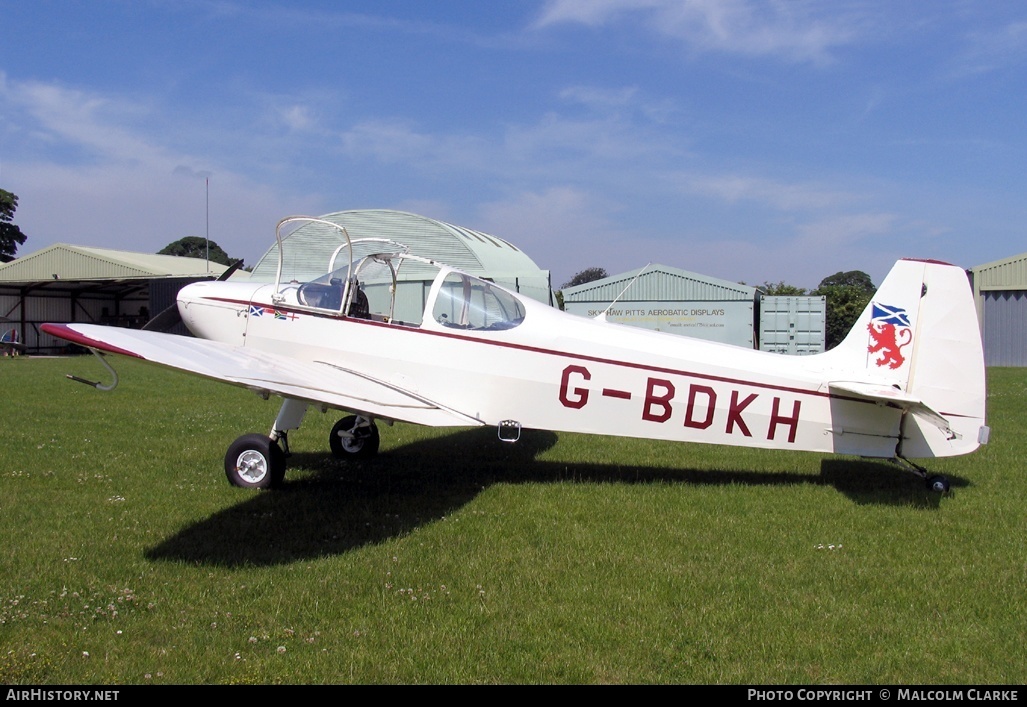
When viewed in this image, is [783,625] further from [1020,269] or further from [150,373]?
[1020,269]

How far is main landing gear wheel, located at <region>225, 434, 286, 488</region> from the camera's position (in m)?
7.03

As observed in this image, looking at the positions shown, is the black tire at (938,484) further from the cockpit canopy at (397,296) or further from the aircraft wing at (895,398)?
the cockpit canopy at (397,296)

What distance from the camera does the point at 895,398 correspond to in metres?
6.36

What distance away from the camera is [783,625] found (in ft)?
13.6

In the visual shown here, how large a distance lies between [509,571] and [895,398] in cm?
347

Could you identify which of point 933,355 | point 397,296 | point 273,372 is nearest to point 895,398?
point 933,355

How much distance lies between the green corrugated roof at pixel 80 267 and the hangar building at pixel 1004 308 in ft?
105

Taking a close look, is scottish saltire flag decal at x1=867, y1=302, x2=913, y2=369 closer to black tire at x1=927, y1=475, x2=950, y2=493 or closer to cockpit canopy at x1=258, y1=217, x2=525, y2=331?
black tire at x1=927, y1=475, x2=950, y2=493

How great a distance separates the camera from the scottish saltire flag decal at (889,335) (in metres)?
6.82

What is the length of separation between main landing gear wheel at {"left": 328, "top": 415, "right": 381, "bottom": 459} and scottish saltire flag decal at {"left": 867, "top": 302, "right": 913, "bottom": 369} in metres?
5.19

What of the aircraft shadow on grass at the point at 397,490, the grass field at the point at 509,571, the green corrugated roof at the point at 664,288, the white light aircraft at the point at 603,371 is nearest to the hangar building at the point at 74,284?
the green corrugated roof at the point at 664,288

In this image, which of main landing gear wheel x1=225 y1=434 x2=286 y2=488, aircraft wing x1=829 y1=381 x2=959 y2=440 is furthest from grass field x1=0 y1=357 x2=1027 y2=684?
aircraft wing x1=829 y1=381 x2=959 y2=440
